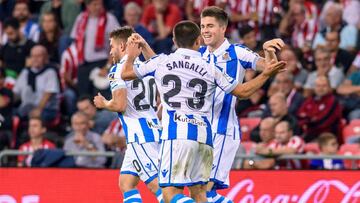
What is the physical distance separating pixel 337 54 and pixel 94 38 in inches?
149

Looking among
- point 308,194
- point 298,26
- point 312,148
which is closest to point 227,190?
point 308,194

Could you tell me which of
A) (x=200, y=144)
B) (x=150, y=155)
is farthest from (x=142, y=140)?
(x=200, y=144)

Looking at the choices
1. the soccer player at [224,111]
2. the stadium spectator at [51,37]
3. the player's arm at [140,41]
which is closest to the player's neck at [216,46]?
the soccer player at [224,111]

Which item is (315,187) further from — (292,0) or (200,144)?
(292,0)

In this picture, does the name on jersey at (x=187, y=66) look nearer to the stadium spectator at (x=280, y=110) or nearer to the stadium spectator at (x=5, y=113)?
the stadium spectator at (x=280, y=110)

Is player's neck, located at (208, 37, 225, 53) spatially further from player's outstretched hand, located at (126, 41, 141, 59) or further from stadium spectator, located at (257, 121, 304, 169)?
stadium spectator, located at (257, 121, 304, 169)

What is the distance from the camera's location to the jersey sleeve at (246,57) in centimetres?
1302

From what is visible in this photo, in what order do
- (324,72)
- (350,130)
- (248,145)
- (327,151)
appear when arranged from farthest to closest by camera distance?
(324,72) < (350,130) < (248,145) < (327,151)

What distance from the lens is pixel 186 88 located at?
1197 cm

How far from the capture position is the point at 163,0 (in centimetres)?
2012

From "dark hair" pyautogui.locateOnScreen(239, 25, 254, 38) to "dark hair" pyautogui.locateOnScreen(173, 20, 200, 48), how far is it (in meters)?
7.04

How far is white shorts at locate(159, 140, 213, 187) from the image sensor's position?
39.3ft

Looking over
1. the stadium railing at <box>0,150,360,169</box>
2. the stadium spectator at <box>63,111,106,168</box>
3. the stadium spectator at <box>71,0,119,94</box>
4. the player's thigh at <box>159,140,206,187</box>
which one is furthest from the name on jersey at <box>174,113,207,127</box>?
the stadium spectator at <box>71,0,119,94</box>

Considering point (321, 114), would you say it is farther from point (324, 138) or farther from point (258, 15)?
point (258, 15)
